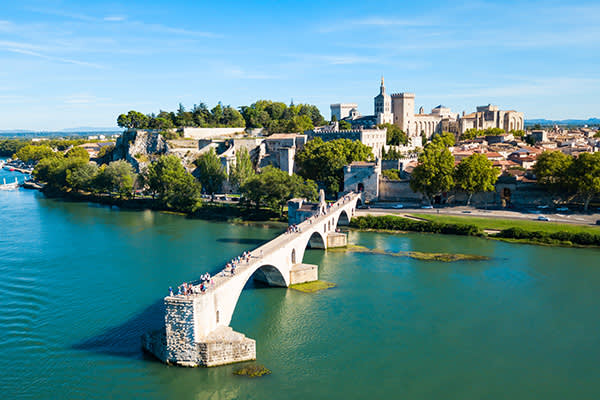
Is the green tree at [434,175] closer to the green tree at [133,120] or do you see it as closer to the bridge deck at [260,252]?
the bridge deck at [260,252]

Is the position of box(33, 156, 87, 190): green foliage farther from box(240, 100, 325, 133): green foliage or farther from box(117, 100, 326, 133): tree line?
box(240, 100, 325, 133): green foliage

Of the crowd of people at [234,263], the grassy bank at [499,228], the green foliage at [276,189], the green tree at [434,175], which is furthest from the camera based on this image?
the green tree at [434,175]

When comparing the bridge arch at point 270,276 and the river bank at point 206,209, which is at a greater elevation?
the river bank at point 206,209

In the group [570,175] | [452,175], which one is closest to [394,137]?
[452,175]

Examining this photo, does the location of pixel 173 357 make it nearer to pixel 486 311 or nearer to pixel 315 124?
pixel 486 311

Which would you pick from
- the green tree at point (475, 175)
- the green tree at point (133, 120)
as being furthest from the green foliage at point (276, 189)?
the green tree at point (133, 120)

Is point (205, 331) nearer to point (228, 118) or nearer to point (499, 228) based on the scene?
point (499, 228)

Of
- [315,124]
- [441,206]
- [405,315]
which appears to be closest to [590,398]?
[405,315]
